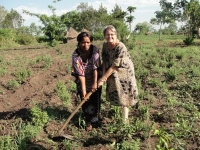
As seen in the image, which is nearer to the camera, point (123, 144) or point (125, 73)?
point (123, 144)

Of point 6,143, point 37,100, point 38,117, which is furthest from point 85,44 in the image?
point 37,100

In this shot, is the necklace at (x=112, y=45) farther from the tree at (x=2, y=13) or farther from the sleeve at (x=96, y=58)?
the tree at (x=2, y=13)

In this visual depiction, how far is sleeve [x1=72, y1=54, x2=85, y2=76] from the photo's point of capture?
3.51 metres

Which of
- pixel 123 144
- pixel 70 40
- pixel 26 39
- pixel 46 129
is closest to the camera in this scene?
pixel 123 144

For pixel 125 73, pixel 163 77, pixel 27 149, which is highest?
pixel 125 73

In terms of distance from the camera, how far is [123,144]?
303 cm

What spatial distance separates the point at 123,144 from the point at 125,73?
0.99 m

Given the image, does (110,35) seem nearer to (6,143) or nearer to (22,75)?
(6,143)

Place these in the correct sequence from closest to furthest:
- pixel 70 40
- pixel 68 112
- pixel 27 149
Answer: pixel 27 149 → pixel 68 112 → pixel 70 40

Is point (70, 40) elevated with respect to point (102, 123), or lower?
elevated

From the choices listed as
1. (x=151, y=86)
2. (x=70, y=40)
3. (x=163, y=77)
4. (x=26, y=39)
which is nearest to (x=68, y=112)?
(x=151, y=86)

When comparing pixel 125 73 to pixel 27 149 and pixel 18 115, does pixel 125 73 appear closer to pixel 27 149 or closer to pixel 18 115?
pixel 27 149

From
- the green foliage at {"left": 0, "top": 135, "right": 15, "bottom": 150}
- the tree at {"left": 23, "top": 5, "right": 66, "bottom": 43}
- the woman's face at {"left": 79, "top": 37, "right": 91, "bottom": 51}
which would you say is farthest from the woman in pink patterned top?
the tree at {"left": 23, "top": 5, "right": 66, "bottom": 43}

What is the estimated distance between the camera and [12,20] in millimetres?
56000
